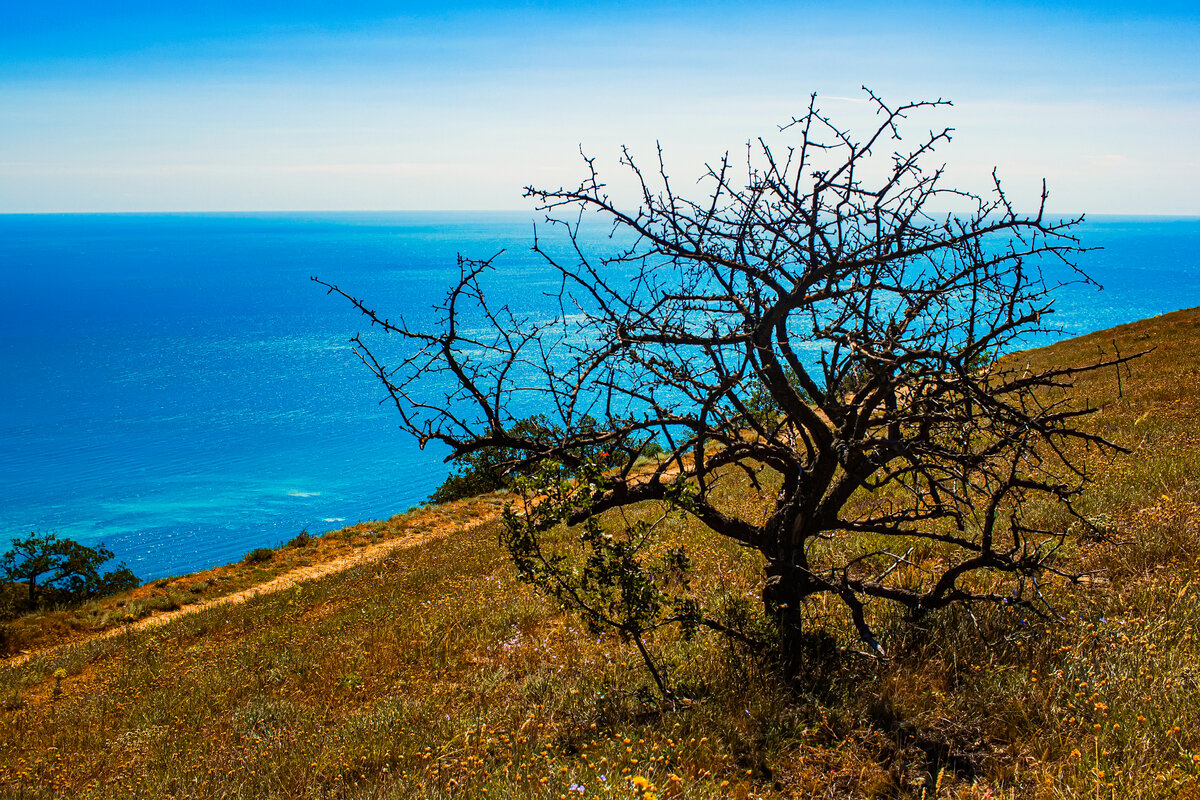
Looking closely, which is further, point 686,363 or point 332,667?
point 332,667

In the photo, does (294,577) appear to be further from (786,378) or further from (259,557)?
(786,378)

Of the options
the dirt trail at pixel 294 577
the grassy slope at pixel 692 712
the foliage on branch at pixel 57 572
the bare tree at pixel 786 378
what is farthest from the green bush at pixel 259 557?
the bare tree at pixel 786 378

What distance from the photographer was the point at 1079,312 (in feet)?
454

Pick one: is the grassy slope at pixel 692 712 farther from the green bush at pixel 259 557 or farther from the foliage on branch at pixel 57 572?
the foliage on branch at pixel 57 572

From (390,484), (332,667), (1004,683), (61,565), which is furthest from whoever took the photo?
(390,484)

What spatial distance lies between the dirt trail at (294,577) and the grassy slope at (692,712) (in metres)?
7.74

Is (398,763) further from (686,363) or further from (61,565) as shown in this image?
(61,565)

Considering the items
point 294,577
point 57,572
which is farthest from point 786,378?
point 57,572

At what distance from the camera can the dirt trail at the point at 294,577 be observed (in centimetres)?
1600

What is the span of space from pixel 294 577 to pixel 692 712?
1790 centimetres

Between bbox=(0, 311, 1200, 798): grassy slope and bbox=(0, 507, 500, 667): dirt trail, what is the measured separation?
25.4 feet

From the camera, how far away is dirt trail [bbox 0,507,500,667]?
16.0 metres

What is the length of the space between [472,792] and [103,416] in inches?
4997

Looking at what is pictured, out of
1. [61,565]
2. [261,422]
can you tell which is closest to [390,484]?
[261,422]
